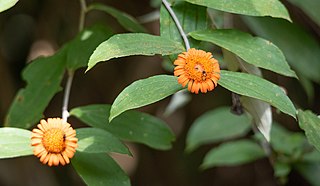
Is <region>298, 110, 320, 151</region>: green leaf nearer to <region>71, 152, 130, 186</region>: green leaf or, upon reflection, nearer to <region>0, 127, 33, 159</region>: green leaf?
<region>71, 152, 130, 186</region>: green leaf

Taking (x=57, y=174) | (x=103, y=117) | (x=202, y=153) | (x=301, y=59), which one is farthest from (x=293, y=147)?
(x=57, y=174)

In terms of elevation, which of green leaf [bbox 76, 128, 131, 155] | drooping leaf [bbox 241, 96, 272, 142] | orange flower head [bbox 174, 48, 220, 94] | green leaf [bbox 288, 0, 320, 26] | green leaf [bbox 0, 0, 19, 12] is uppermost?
green leaf [bbox 0, 0, 19, 12]

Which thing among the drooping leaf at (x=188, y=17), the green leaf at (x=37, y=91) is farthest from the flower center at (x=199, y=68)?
the green leaf at (x=37, y=91)

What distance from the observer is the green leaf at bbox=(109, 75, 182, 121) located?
2.18 ft

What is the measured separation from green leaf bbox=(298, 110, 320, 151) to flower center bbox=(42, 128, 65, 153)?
1.06 feet

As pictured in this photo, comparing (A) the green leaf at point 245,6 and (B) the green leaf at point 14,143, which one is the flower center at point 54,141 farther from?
(A) the green leaf at point 245,6

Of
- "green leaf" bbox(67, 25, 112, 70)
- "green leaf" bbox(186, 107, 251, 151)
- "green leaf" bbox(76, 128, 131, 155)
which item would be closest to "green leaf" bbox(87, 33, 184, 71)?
"green leaf" bbox(76, 128, 131, 155)

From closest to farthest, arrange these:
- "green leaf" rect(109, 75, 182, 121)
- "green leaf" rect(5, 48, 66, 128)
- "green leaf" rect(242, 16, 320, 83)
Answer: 1. "green leaf" rect(109, 75, 182, 121)
2. "green leaf" rect(5, 48, 66, 128)
3. "green leaf" rect(242, 16, 320, 83)

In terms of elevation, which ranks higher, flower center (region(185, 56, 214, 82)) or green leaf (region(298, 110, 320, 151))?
flower center (region(185, 56, 214, 82))

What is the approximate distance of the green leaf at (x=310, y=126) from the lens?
730 millimetres

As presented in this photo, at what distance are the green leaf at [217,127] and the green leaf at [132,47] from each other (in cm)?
60

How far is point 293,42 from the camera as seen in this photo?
1141mm

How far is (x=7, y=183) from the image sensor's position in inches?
69.1

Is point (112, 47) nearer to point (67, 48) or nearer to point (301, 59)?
point (67, 48)
